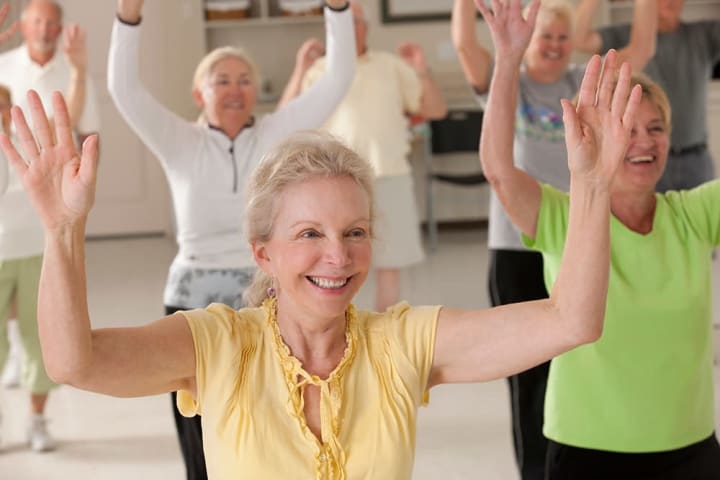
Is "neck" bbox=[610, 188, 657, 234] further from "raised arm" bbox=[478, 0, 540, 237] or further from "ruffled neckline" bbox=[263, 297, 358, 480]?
"ruffled neckline" bbox=[263, 297, 358, 480]

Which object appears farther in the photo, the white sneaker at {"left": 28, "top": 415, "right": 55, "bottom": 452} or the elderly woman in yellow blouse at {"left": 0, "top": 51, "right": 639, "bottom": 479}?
the white sneaker at {"left": 28, "top": 415, "right": 55, "bottom": 452}

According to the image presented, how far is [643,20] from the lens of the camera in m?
3.65

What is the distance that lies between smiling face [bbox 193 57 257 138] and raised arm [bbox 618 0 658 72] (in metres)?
1.22

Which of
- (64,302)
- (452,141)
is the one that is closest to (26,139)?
(64,302)

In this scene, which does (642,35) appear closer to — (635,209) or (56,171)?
(635,209)

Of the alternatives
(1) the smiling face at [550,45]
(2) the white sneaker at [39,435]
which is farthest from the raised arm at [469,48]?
(2) the white sneaker at [39,435]

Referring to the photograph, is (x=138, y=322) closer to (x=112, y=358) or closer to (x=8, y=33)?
(x=8, y=33)

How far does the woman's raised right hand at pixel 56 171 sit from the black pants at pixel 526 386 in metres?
2.02

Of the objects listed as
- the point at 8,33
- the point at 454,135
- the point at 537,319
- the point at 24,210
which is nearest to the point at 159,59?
the point at 454,135

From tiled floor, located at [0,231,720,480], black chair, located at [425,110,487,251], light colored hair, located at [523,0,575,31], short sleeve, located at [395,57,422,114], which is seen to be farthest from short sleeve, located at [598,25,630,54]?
black chair, located at [425,110,487,251]

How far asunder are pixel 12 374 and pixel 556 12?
8.81 feet

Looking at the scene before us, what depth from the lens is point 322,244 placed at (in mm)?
1602

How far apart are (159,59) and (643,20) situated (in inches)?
201

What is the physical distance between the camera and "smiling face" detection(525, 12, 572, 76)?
11.1 feet
